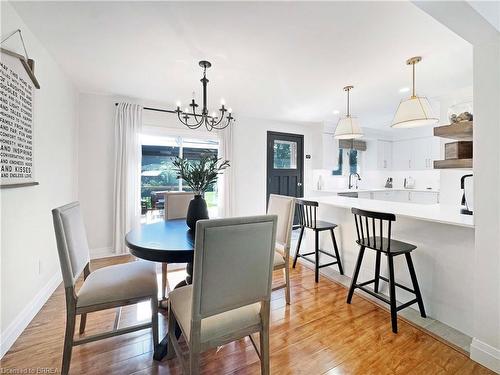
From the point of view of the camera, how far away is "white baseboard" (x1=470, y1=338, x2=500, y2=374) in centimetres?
151

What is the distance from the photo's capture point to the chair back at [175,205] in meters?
2.72

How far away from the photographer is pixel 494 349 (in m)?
1.52

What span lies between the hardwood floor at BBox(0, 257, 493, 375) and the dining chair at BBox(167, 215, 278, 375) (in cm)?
37

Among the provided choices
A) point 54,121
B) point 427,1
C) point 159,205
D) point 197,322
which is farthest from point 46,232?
point 427,1

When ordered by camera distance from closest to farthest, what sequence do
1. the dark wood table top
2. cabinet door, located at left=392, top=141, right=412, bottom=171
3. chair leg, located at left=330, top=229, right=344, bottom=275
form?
the dark wood table top
chair leg, located at left=330, top=229, right=344, bottom=275
cabinet door, located at left=392, top=141, right=412, bottom=171

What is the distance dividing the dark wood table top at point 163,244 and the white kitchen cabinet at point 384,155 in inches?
215

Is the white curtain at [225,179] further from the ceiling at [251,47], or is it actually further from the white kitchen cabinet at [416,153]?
the white kitchen cabinet at [416,153]

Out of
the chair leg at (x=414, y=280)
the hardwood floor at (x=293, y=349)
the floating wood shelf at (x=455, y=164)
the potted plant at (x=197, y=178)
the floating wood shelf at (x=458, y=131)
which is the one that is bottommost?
the hardwood floor at (x=293, y=349)

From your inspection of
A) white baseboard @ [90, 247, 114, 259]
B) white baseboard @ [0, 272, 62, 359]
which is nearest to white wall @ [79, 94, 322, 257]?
white baseboard @ [90, 247, 114, 259]

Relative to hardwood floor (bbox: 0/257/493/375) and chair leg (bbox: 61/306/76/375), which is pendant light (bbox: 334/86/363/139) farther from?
chair leg (bbox: 61/306/76/375)

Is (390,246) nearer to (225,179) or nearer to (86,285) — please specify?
(86,285)

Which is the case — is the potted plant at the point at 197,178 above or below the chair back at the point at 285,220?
above

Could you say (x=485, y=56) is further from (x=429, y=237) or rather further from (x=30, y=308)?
(x=30, y=308)

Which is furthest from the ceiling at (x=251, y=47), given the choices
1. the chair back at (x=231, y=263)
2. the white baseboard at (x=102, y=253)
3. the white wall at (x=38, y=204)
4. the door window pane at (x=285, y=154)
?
the white baseboard at (x=102, y=253)
